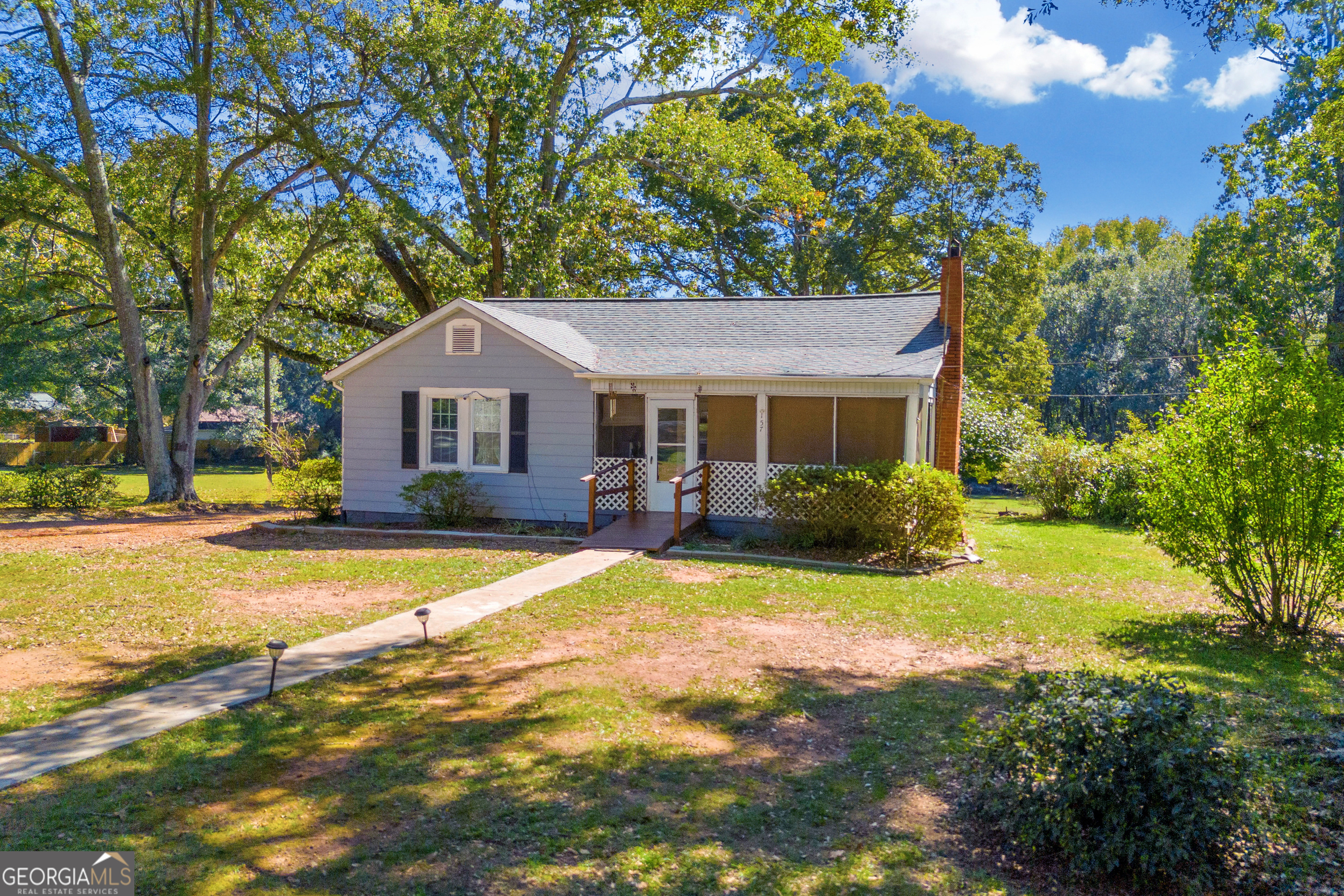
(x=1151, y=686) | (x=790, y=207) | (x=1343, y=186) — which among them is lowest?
(x=1151, y=686)

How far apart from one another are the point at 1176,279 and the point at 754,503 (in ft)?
119

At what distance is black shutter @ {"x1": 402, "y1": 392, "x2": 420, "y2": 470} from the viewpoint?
16.1m

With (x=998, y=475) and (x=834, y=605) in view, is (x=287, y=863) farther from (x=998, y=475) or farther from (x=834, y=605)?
(x=998, y=475)

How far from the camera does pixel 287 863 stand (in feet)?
13.1

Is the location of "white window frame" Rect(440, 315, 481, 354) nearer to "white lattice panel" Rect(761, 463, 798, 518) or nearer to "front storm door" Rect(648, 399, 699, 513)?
"front storm door" Rect(648, 399, 699, 513)

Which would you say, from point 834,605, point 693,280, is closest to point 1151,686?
point 834,605

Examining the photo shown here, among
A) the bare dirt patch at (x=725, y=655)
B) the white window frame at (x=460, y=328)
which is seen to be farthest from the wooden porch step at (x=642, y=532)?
the bare dirt patch at (x=725, y=655)

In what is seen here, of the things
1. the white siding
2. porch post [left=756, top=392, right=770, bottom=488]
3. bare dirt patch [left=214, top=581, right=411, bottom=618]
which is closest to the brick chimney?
porch post [left=756, top=392, right=770, bottom=488]

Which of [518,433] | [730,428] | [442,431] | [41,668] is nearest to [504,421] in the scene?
[518,433]

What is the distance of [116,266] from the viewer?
19734 mm

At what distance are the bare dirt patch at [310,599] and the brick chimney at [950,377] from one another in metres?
11.2

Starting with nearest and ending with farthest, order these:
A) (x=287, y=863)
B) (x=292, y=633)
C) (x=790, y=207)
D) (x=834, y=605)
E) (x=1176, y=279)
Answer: (x=287, y=863)
(x=292, y=633)
(x=834, y=605)
(x=790, y=207)
(x=1176, y=279)


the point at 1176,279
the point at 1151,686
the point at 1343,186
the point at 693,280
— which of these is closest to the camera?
the point at 1151,686

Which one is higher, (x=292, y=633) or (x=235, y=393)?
(x=235, y=393)
